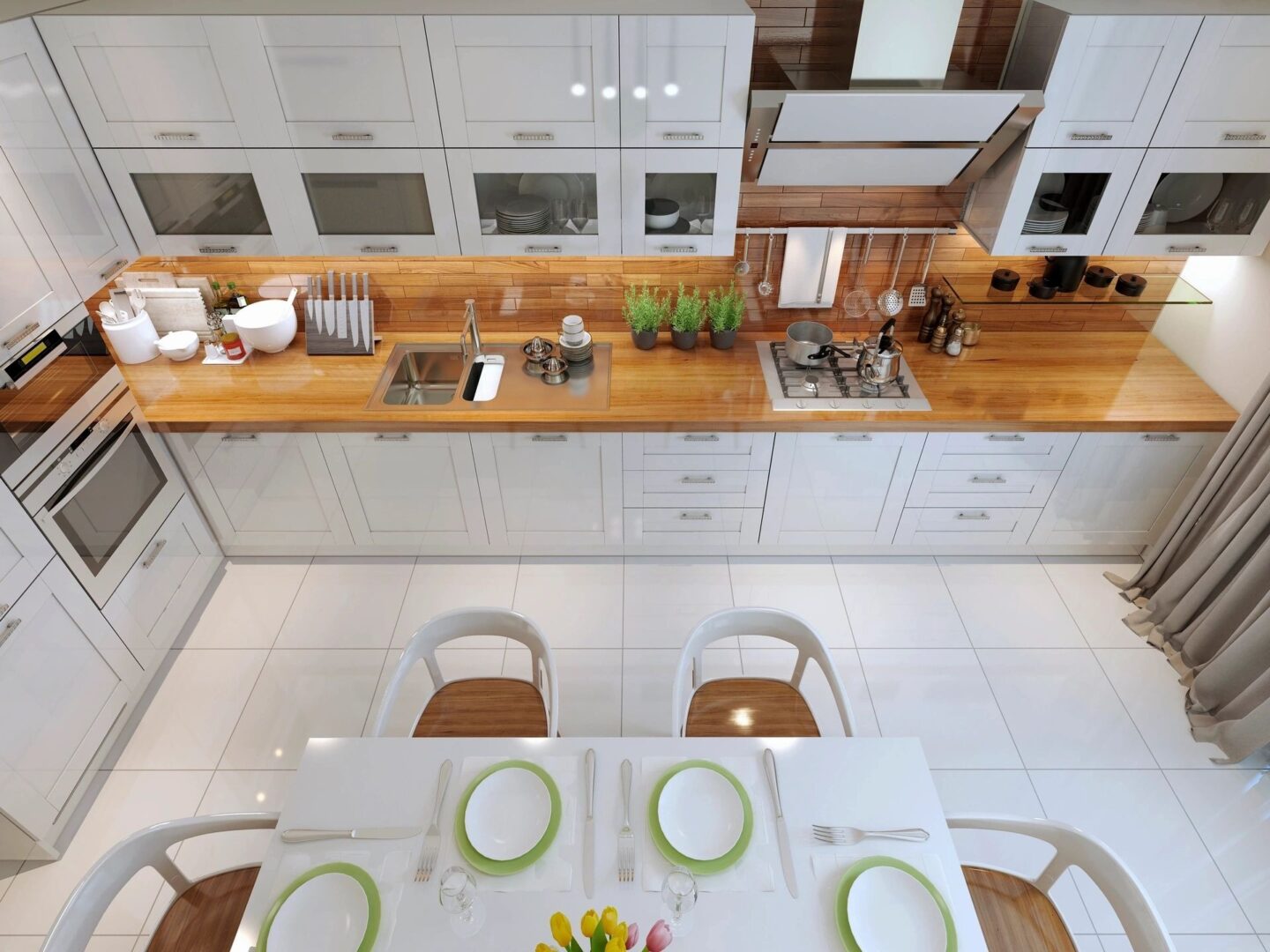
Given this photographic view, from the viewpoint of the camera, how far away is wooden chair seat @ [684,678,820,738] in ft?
7.72

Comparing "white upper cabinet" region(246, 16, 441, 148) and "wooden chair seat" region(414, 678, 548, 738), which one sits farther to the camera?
"white upper cabinet" region(246, 16, 441, 148)

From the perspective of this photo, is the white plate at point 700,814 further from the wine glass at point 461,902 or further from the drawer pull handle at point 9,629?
the drawer pull handle at point 9,629

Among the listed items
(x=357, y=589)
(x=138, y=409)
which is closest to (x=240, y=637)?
(x=357, y=589)

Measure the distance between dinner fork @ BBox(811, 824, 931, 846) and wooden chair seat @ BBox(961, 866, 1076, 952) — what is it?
0.90ft

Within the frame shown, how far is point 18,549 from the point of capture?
2.37 metres

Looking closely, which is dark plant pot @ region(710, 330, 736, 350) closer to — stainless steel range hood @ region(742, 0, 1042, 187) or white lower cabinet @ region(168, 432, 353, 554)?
stainless steel range hood @ region(742, 0, 1042, 187)

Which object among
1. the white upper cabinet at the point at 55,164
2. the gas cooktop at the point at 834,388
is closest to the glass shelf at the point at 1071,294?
the gas cooktop at the point at 834,388

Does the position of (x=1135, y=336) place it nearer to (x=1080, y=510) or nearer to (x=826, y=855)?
(x=1080, y=510)

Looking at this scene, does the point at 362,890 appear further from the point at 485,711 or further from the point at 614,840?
the point at 485,711

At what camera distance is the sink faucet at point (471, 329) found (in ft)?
10.7

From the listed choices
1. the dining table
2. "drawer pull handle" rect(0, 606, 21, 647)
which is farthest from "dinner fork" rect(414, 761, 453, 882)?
"drawer pull handle" rect(0, 606, 21, 647)

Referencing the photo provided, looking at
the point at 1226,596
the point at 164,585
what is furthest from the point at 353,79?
the point at 1226,596

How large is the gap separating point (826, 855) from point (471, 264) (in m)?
2.72

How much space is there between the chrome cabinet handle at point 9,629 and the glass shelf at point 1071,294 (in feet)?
12.3
